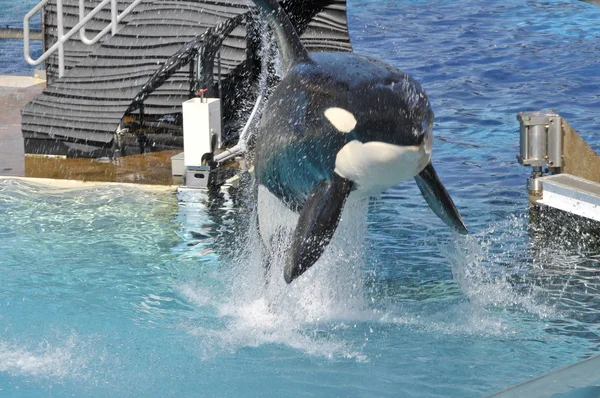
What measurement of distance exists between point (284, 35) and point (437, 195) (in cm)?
106

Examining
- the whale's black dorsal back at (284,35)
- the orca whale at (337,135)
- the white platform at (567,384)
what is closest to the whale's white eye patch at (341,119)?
the orca whale at (337,135)

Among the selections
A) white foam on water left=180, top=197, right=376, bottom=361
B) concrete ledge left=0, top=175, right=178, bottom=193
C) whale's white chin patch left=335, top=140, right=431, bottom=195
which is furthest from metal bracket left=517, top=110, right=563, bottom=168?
whale's white chin patch left=335, top=140, right=431, bottom=195

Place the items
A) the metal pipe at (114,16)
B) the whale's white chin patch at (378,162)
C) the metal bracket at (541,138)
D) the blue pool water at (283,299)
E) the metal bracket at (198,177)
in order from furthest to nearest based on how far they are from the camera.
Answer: the metal pipe at (114,16)
the metal bracket at (198,177)
the metal bracket at (541,138)
the blue pool water at (283,299)
the whale's white chin patch at (378,162)

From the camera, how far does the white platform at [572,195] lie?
6.68 meters

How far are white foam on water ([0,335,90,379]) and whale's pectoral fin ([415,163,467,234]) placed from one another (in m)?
2.04

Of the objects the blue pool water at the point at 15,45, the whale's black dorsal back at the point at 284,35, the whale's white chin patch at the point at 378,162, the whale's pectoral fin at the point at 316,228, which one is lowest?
the whale's pectoral fin at the point at 316,228

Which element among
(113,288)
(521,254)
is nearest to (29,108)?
(113,288)

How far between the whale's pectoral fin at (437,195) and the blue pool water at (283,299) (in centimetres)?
86

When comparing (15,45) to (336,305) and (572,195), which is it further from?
(336,305)

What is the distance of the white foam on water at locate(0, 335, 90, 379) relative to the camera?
512cm

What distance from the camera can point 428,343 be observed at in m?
5.39

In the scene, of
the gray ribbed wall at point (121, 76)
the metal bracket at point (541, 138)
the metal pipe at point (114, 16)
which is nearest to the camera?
the metal bracket at point (541, 138)

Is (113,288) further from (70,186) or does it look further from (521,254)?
(521,254)

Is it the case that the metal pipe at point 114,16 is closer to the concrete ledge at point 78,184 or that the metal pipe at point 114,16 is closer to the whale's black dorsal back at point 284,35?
the concrete ledge at point 78,184
